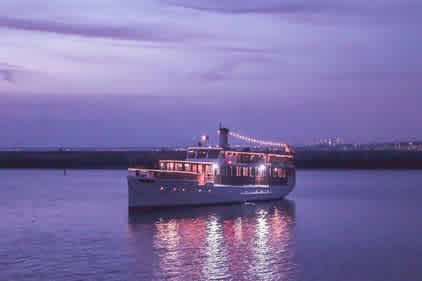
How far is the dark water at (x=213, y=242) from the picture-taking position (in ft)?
86.5

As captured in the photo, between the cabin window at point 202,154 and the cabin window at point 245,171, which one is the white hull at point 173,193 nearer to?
the cabin window at point 245,171

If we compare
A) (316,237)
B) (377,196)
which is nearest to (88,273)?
(316,237)

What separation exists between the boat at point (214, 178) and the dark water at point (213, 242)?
3.52ft

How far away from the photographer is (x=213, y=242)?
1313 inches

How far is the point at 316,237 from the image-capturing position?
35.7m

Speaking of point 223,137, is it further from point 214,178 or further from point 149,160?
point 149,160

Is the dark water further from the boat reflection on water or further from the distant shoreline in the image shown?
the distant shoreline

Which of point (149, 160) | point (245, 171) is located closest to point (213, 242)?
point (245, 171)

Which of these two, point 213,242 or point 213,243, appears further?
point 213,242

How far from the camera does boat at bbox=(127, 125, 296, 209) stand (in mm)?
44750

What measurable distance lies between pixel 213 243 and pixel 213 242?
0.31 m

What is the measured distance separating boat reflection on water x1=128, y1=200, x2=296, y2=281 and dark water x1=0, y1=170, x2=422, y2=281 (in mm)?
50

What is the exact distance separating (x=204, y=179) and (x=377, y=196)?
2476 cm

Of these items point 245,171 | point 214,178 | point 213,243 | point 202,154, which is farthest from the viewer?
point 245,171
